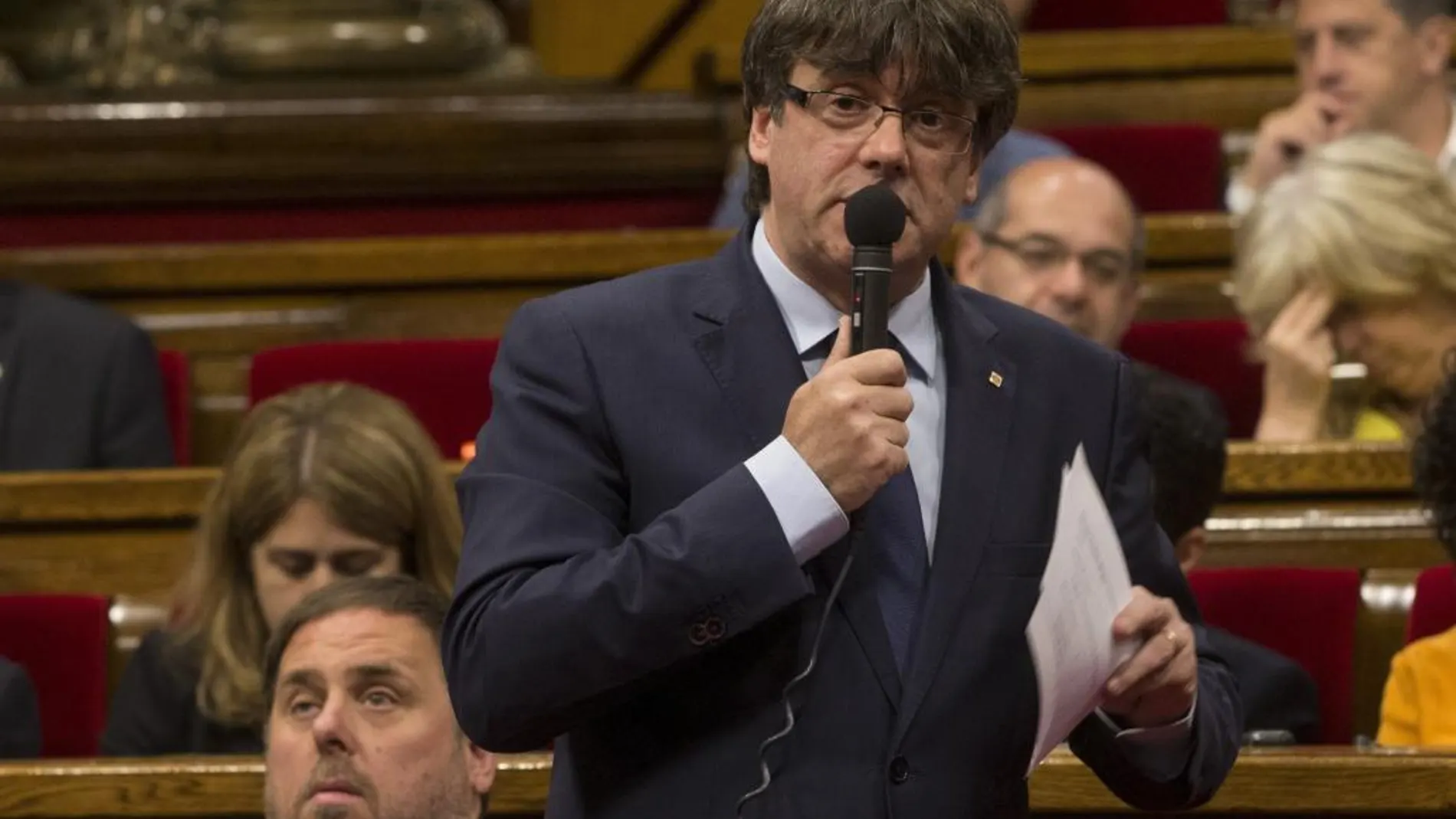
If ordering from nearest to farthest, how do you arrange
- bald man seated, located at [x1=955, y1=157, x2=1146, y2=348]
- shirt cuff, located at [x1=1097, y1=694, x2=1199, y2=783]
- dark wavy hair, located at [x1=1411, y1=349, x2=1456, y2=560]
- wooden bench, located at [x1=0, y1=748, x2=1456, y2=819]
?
1. shirt cuff, located at [x1=1097, y1=694, x2=1199, y2=783]
2. wooden bench, located at [x1=0, y1=748, x2=1456, y2=819]
3. dark wavy hair, located at [x1=1411, y1=349, x2=1456, y2=560]
4. bald man seated, located at [x1=955, y1=157, x2=1146, y2=348]

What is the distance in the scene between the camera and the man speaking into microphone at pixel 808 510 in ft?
2.47

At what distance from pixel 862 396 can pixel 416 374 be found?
1159 millimetres

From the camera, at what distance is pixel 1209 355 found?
193cm

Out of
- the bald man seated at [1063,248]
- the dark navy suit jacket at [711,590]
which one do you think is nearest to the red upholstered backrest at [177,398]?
the bald man seated at [1063,248]

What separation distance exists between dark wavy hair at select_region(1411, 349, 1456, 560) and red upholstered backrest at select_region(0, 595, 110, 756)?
80cm

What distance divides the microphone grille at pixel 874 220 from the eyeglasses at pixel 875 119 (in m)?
0.04

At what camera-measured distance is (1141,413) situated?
4.74 ft

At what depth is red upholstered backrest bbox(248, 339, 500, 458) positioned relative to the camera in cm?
186

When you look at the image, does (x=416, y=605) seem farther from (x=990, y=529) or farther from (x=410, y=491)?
(x=990, y=529)

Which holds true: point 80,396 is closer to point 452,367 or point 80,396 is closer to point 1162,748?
point 452,367

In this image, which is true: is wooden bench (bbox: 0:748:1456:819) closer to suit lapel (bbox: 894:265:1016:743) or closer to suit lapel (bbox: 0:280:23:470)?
suit lapel (bbox: 894:265:1016:743)

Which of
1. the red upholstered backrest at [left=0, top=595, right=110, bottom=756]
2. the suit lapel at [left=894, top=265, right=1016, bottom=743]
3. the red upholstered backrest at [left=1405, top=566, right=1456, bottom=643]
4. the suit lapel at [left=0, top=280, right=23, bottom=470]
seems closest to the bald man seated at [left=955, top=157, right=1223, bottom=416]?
the red upholstered backrest at [left=1405, top=566, right=1456, bottom=643]

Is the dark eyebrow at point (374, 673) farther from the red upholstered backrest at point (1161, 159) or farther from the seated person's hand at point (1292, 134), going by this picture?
the red upholstered backrest at point (1161, 159)

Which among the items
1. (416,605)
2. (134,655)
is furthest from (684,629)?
(134,655)
